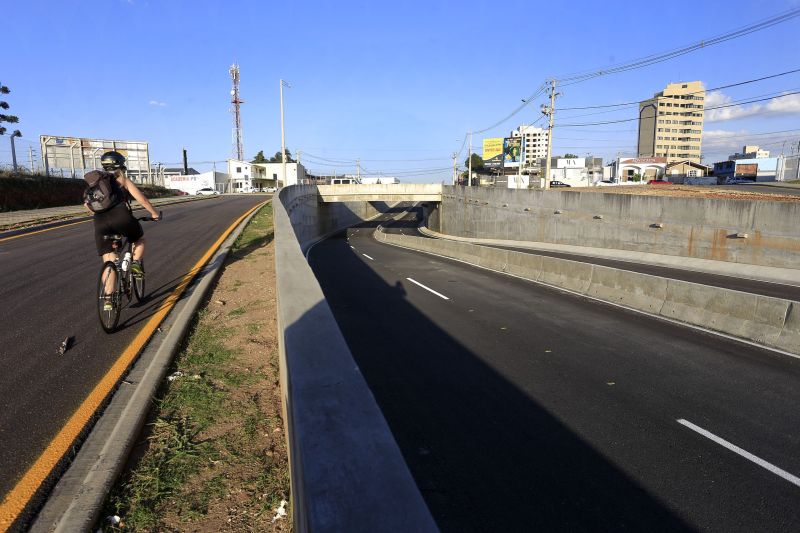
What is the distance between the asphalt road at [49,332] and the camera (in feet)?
12.4

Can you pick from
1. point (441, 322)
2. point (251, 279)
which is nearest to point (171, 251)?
point (251, 279)

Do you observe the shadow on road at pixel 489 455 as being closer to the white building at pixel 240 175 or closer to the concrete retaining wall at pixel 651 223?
the concrete retaining wall at pixel 651 223

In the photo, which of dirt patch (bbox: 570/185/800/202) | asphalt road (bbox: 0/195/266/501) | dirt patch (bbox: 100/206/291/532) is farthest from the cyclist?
dirt patch (bbox: 570/185/800/202)

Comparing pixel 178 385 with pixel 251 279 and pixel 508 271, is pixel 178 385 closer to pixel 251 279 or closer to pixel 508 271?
pixel 251 279

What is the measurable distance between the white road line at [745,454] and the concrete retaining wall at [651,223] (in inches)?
727

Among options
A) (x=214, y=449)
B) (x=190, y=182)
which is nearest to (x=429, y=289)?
(x=214, y=449)

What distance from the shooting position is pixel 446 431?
15.2ft

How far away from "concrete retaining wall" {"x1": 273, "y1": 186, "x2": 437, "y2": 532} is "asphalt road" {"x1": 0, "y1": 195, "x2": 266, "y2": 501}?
79.8 inches

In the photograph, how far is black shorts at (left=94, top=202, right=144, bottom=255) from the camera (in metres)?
6.14

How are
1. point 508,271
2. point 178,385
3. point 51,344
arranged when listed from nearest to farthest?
point 178,385
point 51,344
point 508,271

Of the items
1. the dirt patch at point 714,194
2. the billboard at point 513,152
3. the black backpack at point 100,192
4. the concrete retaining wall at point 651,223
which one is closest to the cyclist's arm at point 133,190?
the black backpack at point 100,192

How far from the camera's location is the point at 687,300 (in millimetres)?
9750

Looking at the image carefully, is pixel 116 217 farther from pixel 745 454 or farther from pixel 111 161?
pixel 745 454

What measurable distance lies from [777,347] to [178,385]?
875 cm
